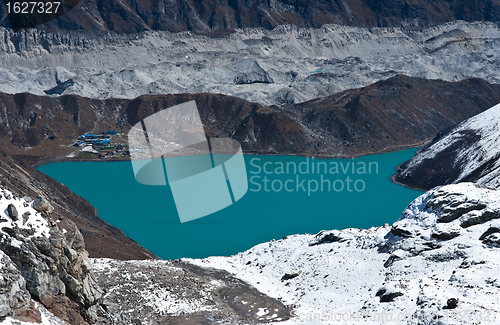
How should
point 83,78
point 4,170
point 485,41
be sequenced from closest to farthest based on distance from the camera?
point 4,170, point 83,78, point 485,41

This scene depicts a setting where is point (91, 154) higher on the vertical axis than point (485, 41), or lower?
lower

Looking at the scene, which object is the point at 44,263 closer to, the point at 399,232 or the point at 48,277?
the point at 48,277

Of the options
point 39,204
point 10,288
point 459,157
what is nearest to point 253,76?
point 459,157

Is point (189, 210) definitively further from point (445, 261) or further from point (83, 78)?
point (83, 78)

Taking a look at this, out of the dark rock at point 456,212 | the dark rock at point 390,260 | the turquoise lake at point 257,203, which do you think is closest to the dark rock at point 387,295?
the dark rock at point 390,260

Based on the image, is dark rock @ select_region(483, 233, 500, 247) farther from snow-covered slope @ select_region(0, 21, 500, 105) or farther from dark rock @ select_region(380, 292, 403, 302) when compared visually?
snow-covered slope @ select_region(0, 21, 500, 105)

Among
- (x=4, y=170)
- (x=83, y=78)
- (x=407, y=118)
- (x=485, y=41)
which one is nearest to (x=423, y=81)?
(x=407, y=118)

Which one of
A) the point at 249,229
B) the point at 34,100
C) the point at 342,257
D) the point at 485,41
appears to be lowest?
the point at 249,229
